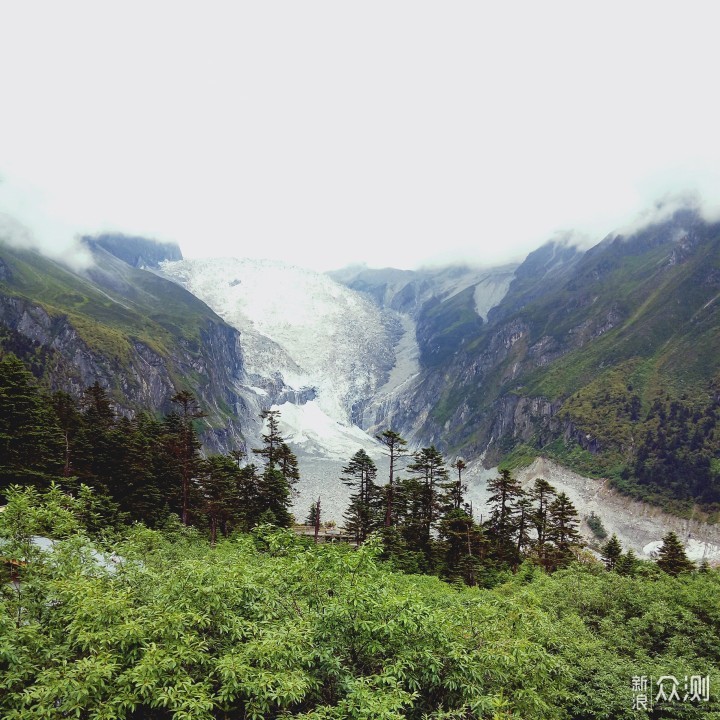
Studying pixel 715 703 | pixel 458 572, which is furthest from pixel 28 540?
pixel 458 572

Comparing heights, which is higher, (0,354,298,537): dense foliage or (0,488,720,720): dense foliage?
(0,488,720,720): dense foliage

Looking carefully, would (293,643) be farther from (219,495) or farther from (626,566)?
(626,566)

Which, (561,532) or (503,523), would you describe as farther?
→ (503,523)

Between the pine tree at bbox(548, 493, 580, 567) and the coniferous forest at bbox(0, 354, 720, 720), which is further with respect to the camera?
the pine tree at bbox(548, 493, 580, 567)

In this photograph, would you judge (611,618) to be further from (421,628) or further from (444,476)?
(444,476)

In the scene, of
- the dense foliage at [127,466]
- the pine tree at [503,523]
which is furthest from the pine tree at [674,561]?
the dense foliage at [127,466]

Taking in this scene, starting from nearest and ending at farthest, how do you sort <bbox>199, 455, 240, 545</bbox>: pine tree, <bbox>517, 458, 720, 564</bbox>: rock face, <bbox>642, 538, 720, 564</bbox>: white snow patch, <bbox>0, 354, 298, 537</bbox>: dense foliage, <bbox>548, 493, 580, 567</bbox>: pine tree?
<bbox>0, 354, 298, 537</bbox>: dense foliage → <bbox>199, 455, 240, 545</bbox>: pine tree → <bbox>548, 493, 580, 567</bbox>: pine tree → <bbox>642, 538, 720, 564</bbox>: white snow patch → <bbox>517, 458, 720, 564</bbox>: rock face

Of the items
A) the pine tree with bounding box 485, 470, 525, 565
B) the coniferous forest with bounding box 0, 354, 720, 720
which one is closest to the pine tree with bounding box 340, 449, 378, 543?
the pine tree with bounding box 485, 470, 525, 565

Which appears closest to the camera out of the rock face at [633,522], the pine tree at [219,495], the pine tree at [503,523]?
the pine tree at [219,495]

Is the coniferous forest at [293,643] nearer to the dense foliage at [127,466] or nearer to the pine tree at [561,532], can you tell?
the dense foliage at [127,466]

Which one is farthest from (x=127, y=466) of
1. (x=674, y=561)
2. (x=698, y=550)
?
(x=698, y=550)

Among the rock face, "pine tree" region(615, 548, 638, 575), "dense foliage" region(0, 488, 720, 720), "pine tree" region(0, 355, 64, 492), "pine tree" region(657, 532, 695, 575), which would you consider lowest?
the rock face

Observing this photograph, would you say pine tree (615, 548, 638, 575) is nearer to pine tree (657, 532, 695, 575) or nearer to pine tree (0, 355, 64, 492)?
pine tree (657, 532, 695, 575)

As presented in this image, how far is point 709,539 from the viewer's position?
426ft
